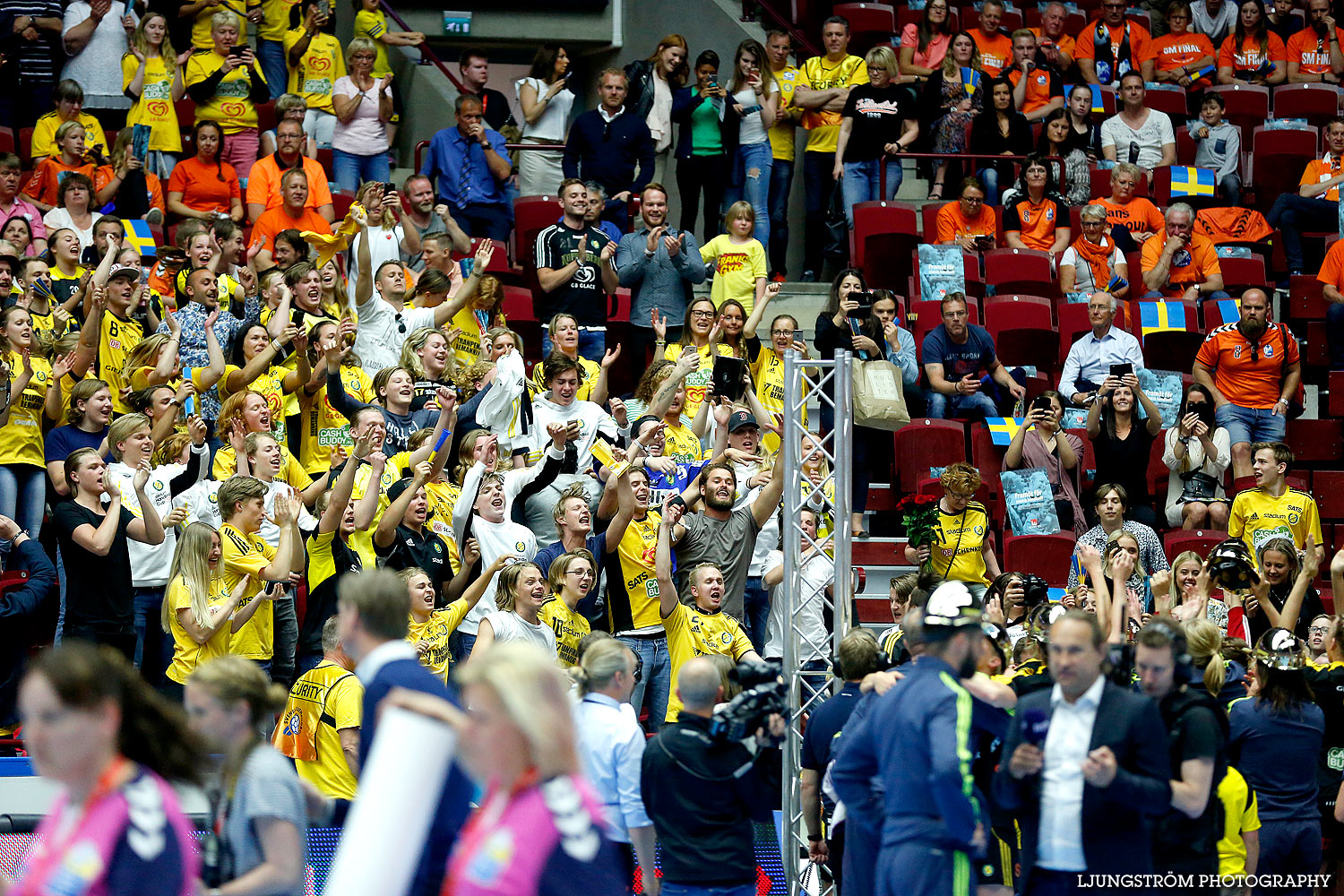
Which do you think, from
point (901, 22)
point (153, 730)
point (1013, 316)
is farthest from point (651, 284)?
point (153, 730)

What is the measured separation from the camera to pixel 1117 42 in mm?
14812

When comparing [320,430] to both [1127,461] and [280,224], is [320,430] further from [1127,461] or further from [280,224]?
[1127,461]

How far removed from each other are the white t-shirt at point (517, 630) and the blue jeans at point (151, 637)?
1657 millimetres

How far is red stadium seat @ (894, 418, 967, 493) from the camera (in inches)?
408

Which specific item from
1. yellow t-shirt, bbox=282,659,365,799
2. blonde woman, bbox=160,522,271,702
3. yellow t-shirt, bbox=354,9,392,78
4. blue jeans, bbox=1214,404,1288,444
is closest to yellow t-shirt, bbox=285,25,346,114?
yellow t-shirt, bbox=354,9,392,78

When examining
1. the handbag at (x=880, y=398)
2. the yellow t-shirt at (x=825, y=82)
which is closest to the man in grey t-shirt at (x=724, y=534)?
the handbag at (x=880, y=398)

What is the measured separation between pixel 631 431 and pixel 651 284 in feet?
6.63

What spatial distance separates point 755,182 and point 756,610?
471 centimetres

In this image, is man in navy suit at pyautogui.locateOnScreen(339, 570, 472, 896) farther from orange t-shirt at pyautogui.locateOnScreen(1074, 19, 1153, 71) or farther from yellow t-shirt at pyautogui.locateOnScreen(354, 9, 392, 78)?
orange t-shirt at pyautogui.locateOnScreen(1074, 19, 1153, 71)

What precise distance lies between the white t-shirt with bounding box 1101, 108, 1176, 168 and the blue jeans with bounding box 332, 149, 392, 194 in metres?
6.23

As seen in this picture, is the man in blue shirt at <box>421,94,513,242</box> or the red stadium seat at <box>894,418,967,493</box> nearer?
the red stadium seat at <box>894,418,967,493</box>

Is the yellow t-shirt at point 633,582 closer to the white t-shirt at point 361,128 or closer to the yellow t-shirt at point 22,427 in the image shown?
the yellow t-shirt at point 22,427

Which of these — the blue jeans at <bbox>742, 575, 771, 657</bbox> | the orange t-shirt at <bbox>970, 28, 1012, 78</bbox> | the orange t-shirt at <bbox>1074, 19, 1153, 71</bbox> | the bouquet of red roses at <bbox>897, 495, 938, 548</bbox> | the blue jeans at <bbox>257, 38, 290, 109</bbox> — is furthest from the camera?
the orange t-shirt at <bbox>1074, 19, 1153, 71</bbox>

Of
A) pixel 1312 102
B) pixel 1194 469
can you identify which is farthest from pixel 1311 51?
pixel 1194 469
